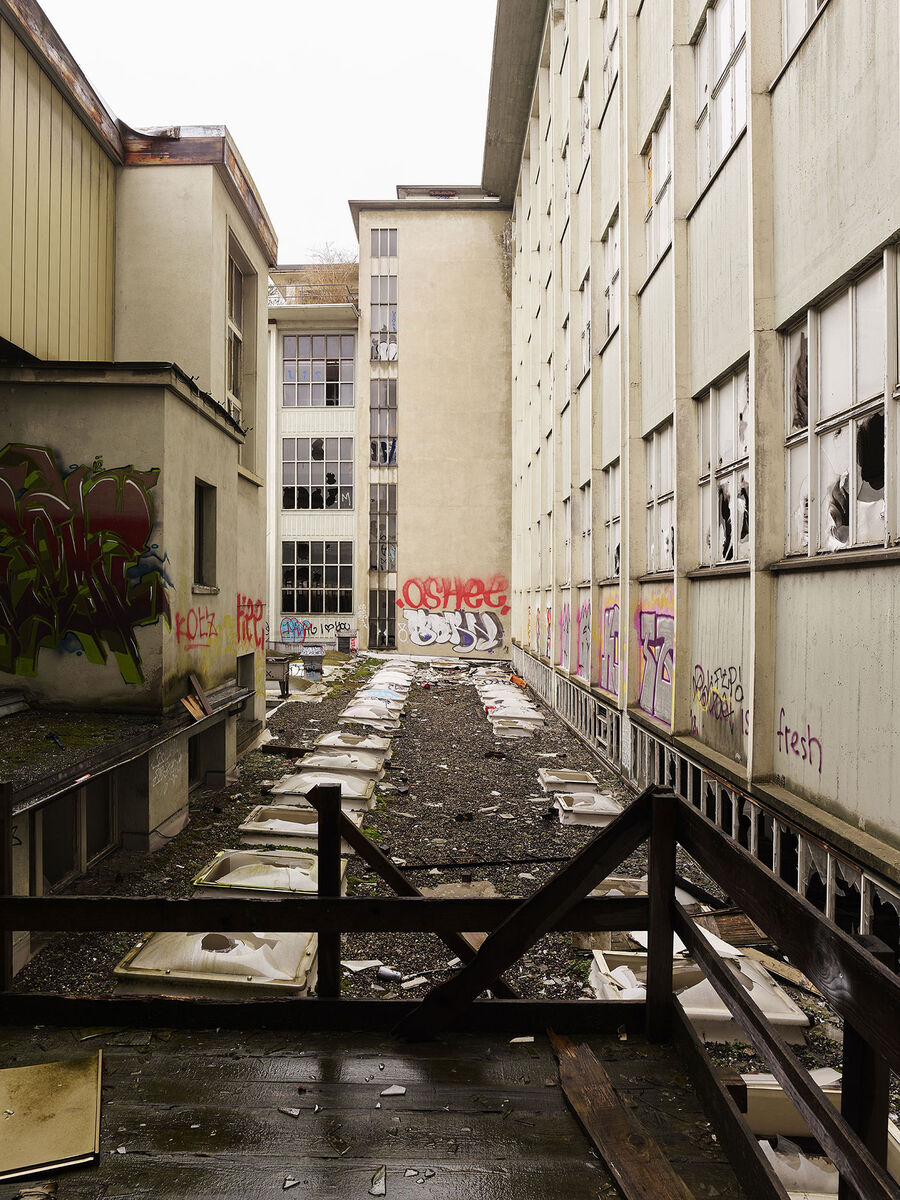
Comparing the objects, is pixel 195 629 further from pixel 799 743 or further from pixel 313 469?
pixel 313 469

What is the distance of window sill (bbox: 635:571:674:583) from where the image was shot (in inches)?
318

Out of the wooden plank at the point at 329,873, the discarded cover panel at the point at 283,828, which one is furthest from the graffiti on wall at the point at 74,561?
the wooden plank at the point at 329,873

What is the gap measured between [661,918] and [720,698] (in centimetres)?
409

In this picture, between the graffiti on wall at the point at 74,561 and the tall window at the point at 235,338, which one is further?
the tall window at the point at 235,338

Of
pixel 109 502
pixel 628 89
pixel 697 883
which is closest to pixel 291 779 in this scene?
pixel 109 502

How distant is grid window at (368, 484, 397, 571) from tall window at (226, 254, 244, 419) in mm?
15716

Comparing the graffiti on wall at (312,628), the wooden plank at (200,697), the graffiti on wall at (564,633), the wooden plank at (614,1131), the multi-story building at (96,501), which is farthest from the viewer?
the graffiti on wall at (312,628)

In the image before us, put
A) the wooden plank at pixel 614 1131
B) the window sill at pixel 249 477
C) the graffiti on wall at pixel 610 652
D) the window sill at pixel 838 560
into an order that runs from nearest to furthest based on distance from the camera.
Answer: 1. the wooden plank at pixel 614 1131
2. the window sill at pixel 838 560
3. the graffiti on wall at pixel 610 652
4. the window sill at pixel 249 477

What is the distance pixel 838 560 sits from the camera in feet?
14.8

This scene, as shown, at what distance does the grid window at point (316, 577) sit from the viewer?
102ft

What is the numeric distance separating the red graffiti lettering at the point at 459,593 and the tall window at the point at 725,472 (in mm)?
21250

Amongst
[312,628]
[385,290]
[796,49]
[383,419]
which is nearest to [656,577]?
[796,49]

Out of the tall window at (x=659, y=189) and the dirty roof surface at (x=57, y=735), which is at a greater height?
the tall window at (x=659, y=189)

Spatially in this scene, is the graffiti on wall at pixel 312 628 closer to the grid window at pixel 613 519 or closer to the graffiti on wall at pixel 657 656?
the grid window at pixel 613 519
